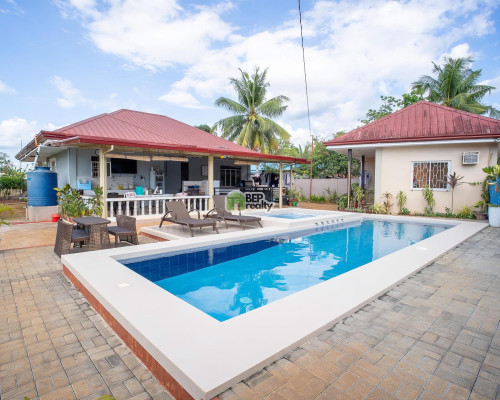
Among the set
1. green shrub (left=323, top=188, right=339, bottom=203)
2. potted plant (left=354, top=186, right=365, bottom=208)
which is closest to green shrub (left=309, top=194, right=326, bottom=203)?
green shrub (left=323, top=188, right=339, bottom=203)

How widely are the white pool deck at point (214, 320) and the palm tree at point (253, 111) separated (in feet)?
68.5

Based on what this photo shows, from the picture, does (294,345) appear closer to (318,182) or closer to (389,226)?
(389,226)

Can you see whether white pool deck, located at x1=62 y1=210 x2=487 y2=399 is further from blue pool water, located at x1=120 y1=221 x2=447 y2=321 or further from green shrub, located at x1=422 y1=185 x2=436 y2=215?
green shrub, located at x1=422 y1=185 x2=436 y2=215

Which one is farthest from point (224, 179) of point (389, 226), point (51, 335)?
point (51, 335)

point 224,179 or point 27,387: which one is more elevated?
point 224,179

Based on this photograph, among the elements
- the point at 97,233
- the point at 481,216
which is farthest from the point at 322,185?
the point at 97,233

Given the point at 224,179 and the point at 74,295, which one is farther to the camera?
the point at 224,179

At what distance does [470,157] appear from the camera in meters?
12.4

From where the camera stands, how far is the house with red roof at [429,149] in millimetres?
12352

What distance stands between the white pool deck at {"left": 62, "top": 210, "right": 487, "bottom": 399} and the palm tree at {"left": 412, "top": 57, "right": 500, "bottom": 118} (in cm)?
2575

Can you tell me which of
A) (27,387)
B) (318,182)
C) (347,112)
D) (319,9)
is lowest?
(27,387)

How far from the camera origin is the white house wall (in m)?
12.4

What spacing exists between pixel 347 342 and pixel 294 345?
0.51 meters

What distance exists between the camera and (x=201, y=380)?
2066 mm
